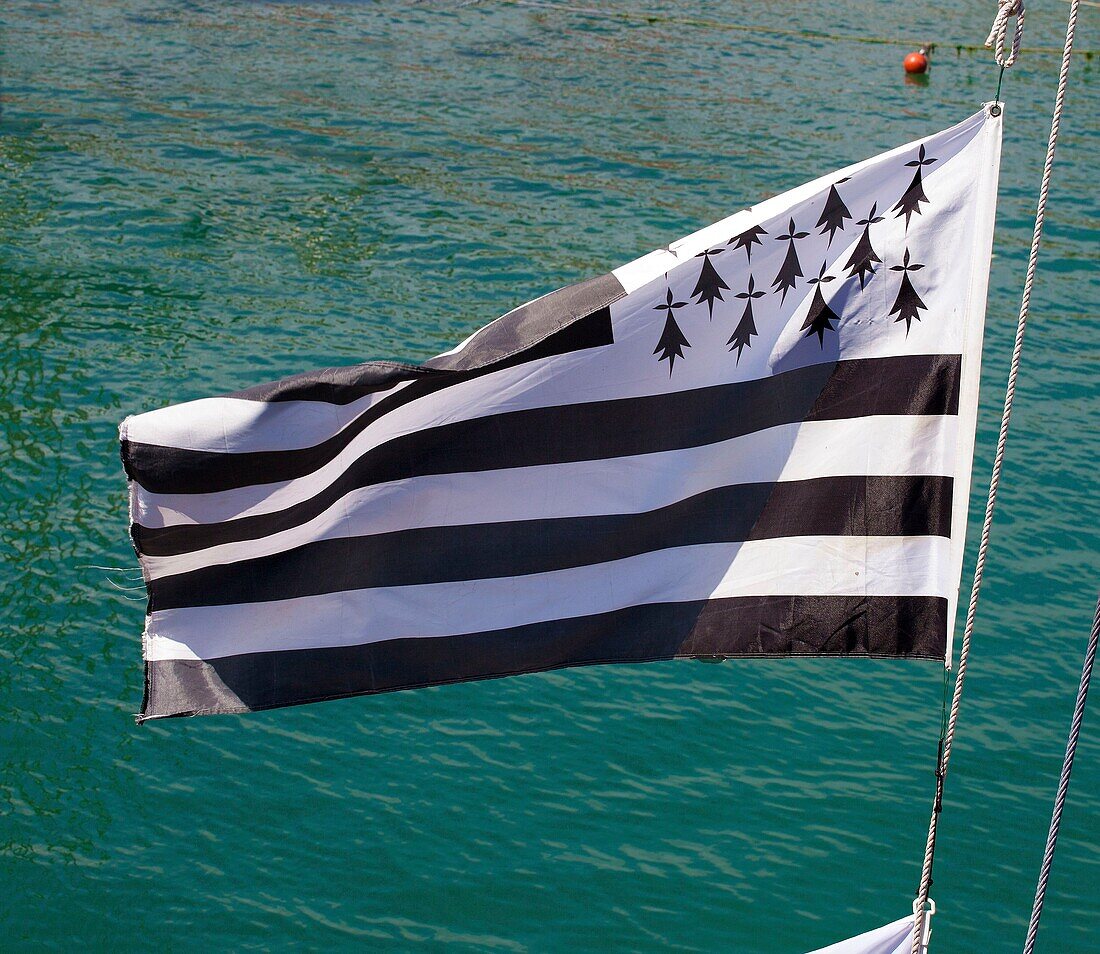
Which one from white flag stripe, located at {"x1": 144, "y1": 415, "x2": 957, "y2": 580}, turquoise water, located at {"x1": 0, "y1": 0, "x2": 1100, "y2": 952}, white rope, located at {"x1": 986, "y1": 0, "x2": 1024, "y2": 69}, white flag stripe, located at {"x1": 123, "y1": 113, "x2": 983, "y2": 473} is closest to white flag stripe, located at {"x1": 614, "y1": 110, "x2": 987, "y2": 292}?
white flag stripe, located at {"x1": 123, "y1": 113, "x2": 983, "y2": 473}

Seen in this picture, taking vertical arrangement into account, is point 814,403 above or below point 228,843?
above

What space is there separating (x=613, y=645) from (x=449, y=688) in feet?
15.6

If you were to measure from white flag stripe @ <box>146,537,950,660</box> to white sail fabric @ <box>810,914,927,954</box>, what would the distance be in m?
1.27

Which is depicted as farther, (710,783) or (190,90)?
(190,90)

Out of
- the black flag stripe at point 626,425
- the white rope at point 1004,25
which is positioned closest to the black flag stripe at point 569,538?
the black flag stripe at point 626,425

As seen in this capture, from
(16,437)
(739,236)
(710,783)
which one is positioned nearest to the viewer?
(739,236)

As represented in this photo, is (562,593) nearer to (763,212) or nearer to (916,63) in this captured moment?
(763,212)

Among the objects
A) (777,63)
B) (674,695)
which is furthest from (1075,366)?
(777,63)

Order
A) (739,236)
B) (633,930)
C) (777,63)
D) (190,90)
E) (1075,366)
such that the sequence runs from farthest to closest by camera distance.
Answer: (777,63)
(190,90)
(1075,366)
(633,930)
(739,236)

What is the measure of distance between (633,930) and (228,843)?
2.64 meters

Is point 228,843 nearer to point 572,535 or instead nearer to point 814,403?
point 572,535

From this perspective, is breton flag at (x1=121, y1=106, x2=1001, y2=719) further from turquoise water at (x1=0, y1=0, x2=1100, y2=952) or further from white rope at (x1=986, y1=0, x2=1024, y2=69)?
turquoise water at (x1=0, y1=0, x2=1100, y2=952)

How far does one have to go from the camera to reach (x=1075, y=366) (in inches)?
622

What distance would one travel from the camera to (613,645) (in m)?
5.43
